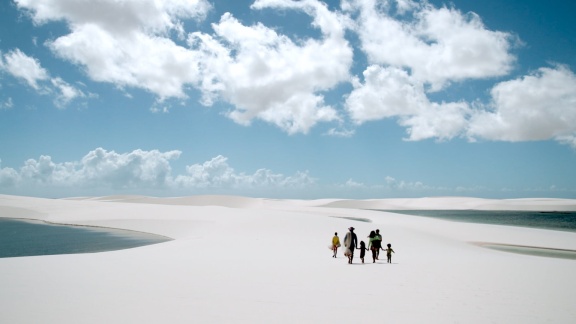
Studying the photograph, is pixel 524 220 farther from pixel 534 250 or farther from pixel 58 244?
pixel 58 244

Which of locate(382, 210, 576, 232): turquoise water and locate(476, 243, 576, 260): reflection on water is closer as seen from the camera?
locate(476, 243, 576, 260): reflection on water

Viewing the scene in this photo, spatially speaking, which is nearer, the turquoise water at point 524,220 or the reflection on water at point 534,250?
the reflection on water at point 534,250

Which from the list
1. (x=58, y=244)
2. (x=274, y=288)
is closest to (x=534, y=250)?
(x=274, y=288)

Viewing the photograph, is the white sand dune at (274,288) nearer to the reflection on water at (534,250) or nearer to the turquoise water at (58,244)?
the turquoise water at (58,244)

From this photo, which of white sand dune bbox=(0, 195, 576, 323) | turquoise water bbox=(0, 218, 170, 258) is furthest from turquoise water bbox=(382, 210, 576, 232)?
turquoise water bbox=(0, 218, 170, 258)

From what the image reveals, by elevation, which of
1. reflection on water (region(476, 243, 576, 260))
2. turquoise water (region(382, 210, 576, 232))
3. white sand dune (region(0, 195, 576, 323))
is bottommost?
turquoise water (region(382, 210, 576, 232))

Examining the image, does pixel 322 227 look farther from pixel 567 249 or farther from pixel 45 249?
pixel 45 249

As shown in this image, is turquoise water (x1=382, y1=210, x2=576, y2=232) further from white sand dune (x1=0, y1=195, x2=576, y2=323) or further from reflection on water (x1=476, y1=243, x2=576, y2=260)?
white sand dune (x1=0, y1=195, x2=576, y2=323)

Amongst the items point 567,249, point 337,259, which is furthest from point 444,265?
point 567,249

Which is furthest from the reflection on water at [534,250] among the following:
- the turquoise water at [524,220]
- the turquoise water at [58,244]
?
the turquoise water at [524,220]

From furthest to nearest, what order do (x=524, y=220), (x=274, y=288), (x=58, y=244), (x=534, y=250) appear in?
(x=524, y=220) < (x=534, y=250) < (x=58, y=244) < (x=274, y=288)

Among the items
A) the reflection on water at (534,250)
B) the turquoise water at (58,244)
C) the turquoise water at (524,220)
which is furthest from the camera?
the turquoise water at (524,220)

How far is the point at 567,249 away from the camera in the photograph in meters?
24.0

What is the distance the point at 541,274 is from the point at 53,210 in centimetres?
5755
